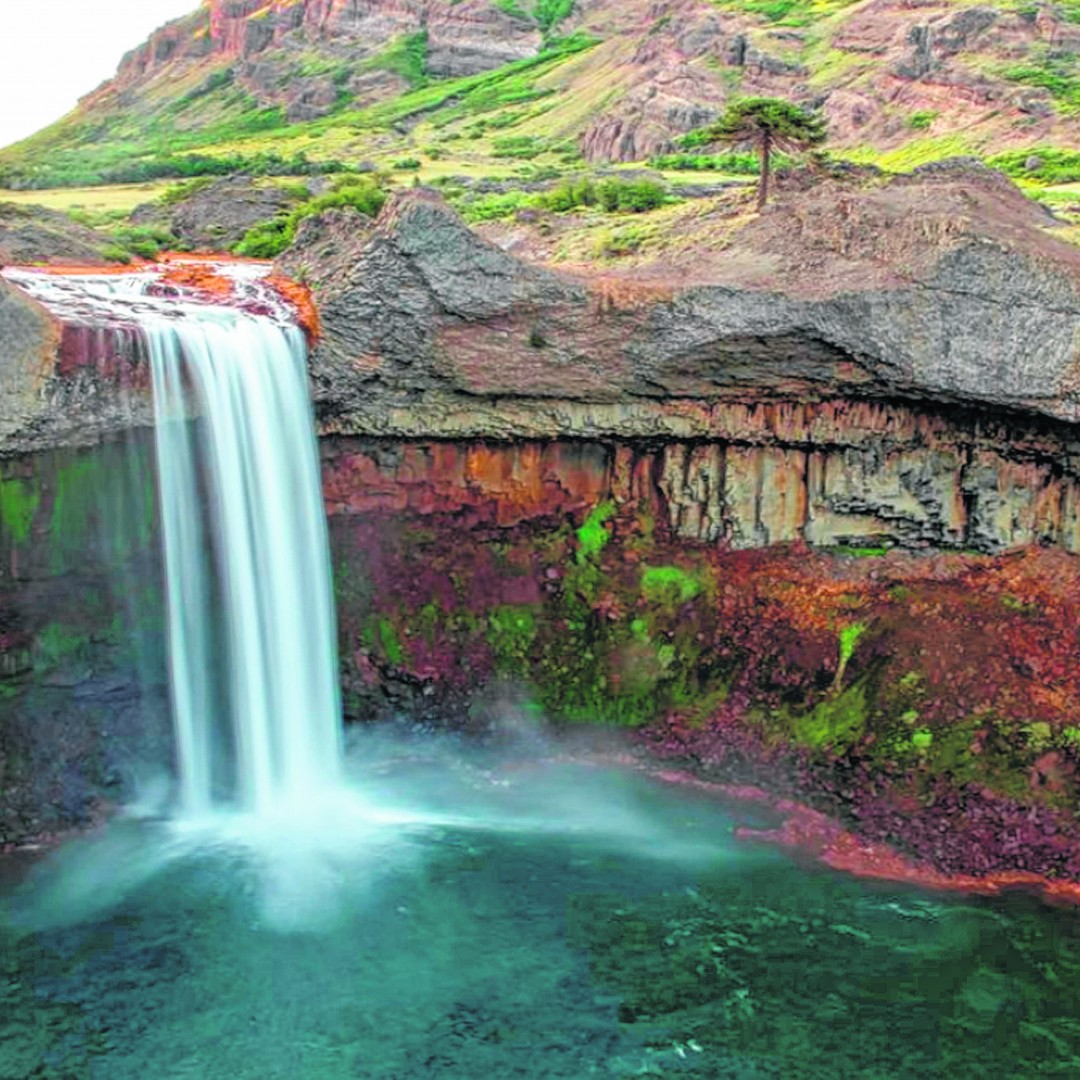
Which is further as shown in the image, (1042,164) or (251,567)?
(1042,164)

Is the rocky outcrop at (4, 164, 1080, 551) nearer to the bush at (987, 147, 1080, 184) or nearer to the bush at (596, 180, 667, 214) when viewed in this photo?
the bush at (596, 180, 667, 214)

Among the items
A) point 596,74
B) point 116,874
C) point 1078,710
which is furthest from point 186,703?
point 596,74

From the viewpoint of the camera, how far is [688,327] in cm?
2405

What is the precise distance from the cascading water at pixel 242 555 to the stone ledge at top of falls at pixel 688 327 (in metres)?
1.31

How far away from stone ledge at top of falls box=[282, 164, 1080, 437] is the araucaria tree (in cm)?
→ 998

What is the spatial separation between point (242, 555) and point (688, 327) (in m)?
9.75

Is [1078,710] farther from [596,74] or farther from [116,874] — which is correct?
[596,74]

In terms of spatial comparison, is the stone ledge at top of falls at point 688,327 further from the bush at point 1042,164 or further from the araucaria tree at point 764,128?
the bush at point 1042,164

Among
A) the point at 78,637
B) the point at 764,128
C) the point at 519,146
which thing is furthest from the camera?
the point at 519,146

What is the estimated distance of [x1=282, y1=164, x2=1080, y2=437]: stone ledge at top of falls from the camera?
23531 millimetres

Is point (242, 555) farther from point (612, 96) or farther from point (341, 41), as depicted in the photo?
point (341, 41)

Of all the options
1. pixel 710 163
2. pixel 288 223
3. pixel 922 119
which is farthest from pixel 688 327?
pixel 922 119

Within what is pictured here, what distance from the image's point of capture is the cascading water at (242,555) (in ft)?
74.9

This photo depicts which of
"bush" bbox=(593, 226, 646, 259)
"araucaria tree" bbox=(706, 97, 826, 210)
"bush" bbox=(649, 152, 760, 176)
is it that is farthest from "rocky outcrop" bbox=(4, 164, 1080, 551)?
"bush" bbox=(649, 152, 760, 176)
